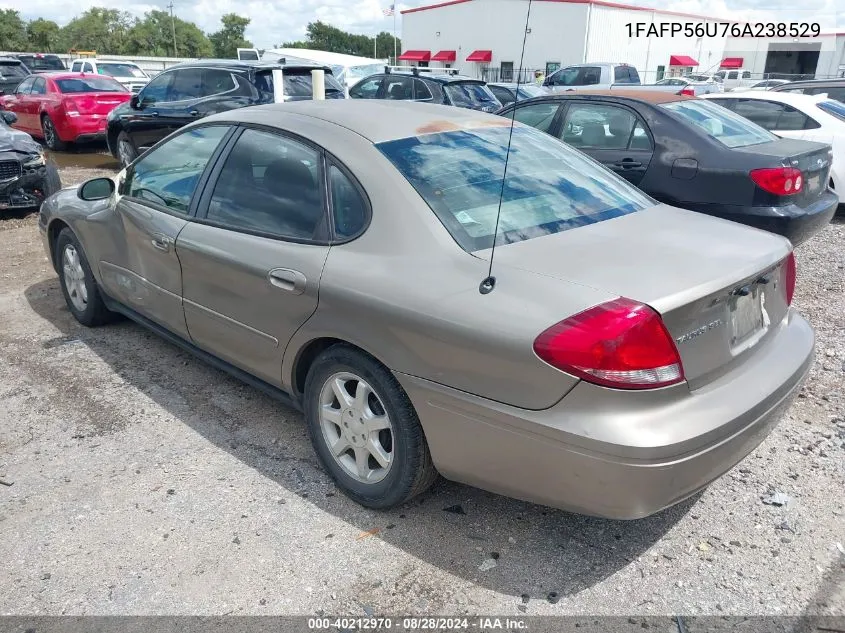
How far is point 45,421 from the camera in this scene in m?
3.66

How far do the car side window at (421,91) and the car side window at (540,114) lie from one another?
6.66 metres

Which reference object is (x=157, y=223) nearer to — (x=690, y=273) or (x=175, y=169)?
(x=175, y=169)

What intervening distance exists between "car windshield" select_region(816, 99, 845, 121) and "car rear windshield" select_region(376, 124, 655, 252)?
627 cm

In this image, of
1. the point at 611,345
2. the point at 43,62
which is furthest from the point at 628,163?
the point at 43,62

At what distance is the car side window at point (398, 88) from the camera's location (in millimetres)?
14008

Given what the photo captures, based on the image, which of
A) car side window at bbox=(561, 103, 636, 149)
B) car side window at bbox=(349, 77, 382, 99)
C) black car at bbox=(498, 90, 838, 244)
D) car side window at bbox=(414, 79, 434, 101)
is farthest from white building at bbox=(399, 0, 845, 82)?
black car at bbox=(498, 90, 838, 244)

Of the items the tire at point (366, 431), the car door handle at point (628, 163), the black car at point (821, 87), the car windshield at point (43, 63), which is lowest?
the tire at point (366, 431)

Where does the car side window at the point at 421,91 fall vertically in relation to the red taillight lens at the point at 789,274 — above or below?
above

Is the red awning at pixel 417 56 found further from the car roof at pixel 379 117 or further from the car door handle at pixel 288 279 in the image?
→ the car door handle at pixel 288 279

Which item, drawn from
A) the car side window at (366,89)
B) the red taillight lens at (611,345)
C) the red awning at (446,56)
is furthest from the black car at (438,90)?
the red awning at (446,56)

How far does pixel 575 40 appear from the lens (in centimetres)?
4888

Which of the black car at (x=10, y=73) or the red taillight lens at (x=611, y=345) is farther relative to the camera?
the black car at (x=10, y=73)

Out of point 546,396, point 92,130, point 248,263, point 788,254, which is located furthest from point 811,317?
point 92,130

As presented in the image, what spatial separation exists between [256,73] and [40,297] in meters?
5.62
